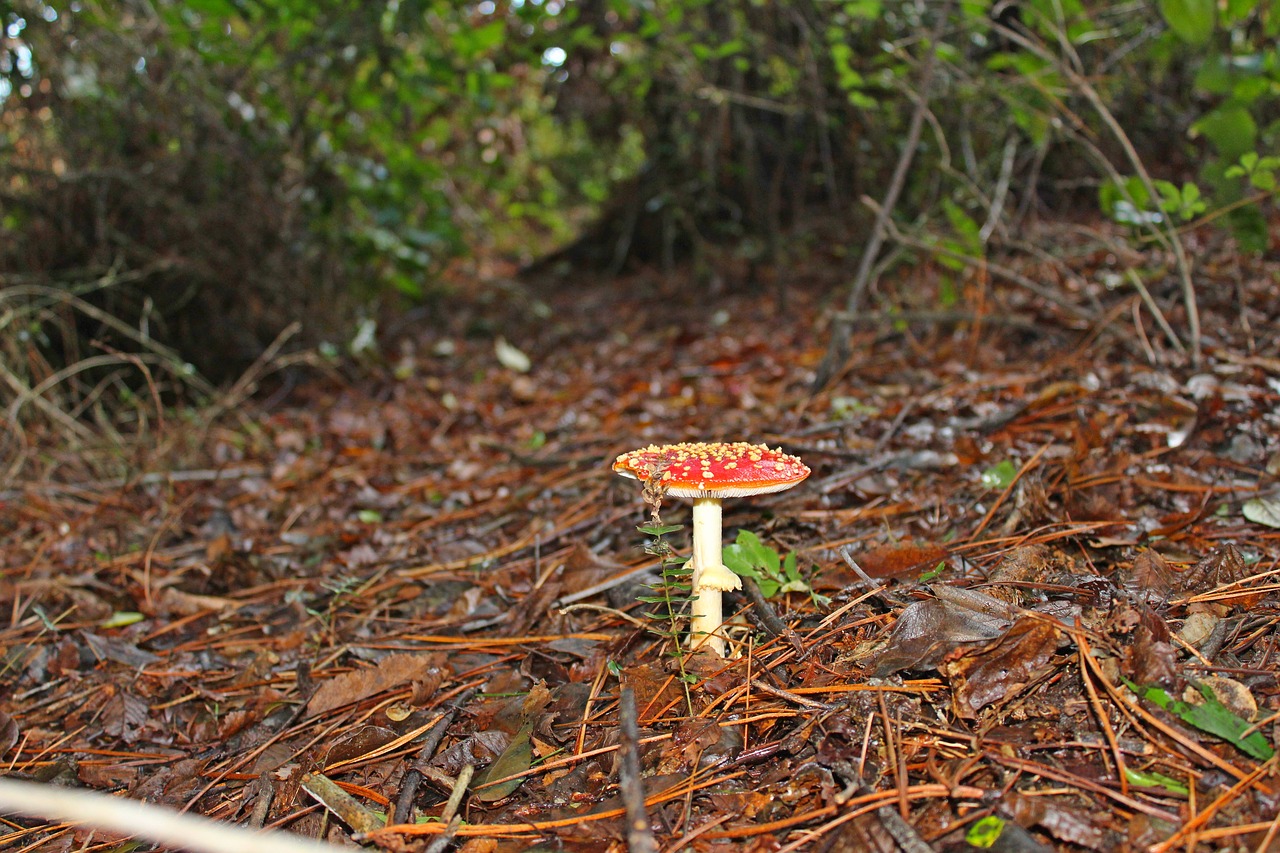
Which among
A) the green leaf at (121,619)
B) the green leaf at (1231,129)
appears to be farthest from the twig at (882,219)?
the green leaf at (121,619)

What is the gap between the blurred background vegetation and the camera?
4230 mm

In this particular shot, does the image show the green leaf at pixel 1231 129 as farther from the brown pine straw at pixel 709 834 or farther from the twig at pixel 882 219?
the brown pine straw at pixel 709 834

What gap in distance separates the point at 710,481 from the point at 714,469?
4 centimetres

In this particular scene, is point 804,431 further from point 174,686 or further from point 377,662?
point 174,686

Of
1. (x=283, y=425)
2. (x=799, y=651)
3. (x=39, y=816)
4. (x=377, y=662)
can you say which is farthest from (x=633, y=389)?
(x=39, y=816)

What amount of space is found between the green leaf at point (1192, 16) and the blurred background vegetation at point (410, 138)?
22.2 inches

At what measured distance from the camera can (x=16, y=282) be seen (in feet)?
14.4

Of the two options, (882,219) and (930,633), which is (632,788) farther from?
(882,219)

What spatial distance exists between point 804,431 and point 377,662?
181 cm

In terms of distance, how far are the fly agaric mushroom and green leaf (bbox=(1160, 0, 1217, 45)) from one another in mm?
2327

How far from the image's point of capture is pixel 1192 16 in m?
2.85

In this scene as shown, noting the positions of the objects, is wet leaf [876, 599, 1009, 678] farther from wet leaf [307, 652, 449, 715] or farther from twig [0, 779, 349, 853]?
twig [0, 779, 349, 853]

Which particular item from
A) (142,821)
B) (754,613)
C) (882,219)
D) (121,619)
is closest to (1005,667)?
A: (754,613)

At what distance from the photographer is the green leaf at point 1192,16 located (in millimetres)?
2826
